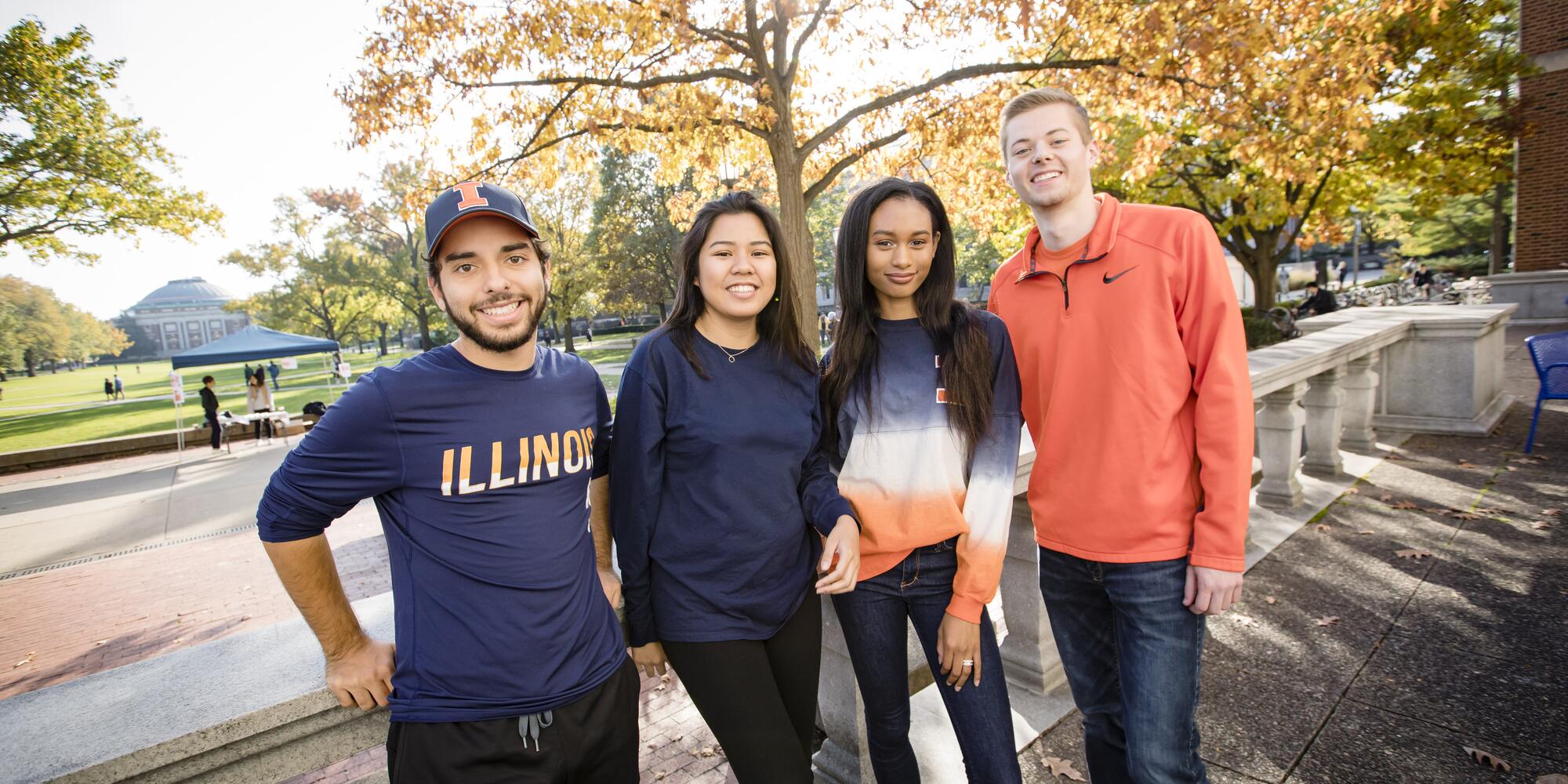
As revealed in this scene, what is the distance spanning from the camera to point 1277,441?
5512 millimetres

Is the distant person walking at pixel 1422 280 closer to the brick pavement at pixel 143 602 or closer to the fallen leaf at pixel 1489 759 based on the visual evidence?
the fallen leaf at pixel 1489 759

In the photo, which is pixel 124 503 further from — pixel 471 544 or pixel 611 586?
pixel 471 544

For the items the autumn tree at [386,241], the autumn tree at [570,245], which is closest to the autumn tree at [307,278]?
the autumn tree at [386,241]

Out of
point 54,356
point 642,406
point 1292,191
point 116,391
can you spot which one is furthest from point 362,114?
point 54,356

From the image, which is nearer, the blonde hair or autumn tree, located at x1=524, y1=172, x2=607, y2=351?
the blonde hair

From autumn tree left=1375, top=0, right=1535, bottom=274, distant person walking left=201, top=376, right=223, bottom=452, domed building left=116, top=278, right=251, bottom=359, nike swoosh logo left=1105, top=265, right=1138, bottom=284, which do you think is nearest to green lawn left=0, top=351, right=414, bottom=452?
distant person walking left=201, top=376, right=223, bottom=452

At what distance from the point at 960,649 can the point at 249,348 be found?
2920cm

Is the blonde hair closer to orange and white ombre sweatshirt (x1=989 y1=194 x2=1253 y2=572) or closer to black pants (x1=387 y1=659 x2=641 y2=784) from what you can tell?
orange and white ombre sweatshirt (x1=989 y1=194 x2=1253 y2=572)

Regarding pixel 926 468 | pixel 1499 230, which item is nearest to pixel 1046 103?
pixel 926 468

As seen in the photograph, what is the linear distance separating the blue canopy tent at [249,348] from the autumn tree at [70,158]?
5.11 m

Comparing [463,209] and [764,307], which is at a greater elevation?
[463,209]

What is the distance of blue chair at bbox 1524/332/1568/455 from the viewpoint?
22.4 feet

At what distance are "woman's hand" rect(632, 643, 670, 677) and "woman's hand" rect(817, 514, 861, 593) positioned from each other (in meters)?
0.47

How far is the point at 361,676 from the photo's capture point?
1588 millimetres
